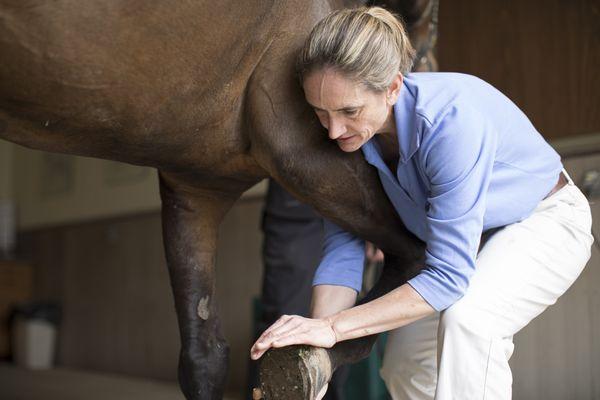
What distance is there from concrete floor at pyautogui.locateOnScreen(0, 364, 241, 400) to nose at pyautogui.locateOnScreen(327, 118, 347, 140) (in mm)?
2470

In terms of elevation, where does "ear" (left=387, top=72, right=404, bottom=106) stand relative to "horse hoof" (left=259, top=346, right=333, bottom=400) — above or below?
above

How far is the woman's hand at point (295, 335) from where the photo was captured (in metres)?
1.16

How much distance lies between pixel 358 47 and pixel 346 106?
0.09 meters

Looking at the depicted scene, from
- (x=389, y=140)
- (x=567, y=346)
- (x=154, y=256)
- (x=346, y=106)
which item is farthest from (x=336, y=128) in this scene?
(x=154, y=256)

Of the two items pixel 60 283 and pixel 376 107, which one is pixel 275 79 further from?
pixel 60 283

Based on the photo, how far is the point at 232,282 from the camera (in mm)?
4133

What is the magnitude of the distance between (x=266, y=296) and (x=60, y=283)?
11.8 feet

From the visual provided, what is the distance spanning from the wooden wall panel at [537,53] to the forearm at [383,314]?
181cm

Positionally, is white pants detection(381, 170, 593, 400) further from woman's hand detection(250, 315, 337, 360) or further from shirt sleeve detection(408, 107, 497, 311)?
woman's hand detection(250, 315, 337, 360)

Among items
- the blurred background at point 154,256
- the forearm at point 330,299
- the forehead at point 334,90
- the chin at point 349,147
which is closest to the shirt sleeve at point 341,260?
the forearm at point 330,299

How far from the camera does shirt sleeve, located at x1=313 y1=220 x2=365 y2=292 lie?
150 cm

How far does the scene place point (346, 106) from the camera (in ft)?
3.92

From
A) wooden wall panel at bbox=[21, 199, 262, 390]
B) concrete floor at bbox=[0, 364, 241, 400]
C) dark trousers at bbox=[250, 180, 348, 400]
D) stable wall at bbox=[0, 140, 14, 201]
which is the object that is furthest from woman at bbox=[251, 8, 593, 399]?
stable wall at bbox=[0, 140, 14, 201]

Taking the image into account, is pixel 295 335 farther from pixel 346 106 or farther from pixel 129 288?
pixel 129 288
